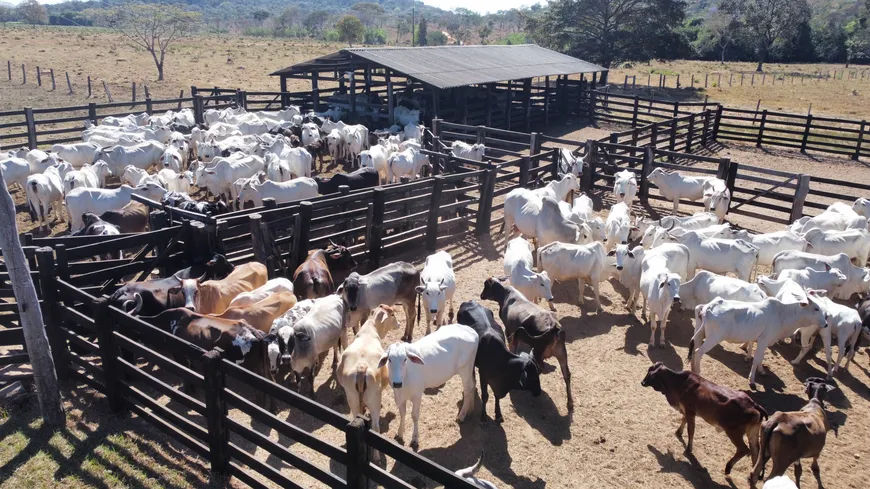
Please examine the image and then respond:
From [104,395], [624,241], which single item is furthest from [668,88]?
[104,395]

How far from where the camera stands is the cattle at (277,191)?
13477 millimetres

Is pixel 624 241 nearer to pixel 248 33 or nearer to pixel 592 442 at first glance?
pixel 592 442

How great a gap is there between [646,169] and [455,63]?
1426cm

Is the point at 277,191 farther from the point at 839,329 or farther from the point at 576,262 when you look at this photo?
the point at 839,329

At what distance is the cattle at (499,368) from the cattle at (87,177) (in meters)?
10.8

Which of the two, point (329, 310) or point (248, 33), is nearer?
point (329, 310)

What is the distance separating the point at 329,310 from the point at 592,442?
360 centimetres

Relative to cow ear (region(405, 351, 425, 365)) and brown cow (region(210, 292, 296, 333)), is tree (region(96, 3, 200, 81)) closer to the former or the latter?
brown cow (region(210, 292, 296, 333))

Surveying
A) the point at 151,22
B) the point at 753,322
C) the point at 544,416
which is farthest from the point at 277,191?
the point at 151,22

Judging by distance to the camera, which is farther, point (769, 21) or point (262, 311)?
point (769, 21)

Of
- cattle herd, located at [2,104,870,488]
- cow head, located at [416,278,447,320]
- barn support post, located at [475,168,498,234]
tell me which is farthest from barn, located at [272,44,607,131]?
cow head, located at [416,278,447,320]

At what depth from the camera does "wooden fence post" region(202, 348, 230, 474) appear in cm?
562

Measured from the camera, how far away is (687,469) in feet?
21.8

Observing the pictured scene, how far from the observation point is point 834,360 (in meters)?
9.12
